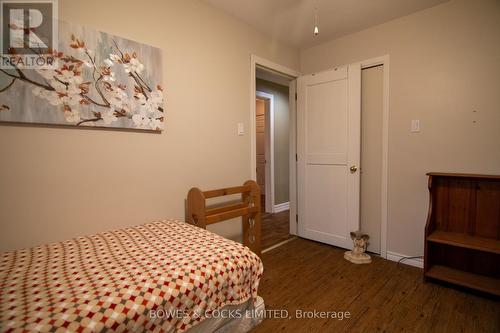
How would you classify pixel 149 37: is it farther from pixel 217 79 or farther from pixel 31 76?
pixel 31 76

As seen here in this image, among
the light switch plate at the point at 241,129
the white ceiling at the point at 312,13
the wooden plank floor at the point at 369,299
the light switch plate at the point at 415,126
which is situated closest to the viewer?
the wooden plank floor at the point at 369,299

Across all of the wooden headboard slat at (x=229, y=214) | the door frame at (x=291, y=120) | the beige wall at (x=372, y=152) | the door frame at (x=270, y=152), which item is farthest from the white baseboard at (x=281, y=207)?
the wooden headboard slat at (x=229, y=214)

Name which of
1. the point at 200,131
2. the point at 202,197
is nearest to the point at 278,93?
the point at 200,131

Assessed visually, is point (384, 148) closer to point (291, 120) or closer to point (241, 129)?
point (291, 120)

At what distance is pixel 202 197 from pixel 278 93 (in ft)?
10.6

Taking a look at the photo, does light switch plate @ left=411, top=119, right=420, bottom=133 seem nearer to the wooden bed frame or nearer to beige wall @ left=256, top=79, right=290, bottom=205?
the wooden bed frame

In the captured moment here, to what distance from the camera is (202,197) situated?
1.76 meters

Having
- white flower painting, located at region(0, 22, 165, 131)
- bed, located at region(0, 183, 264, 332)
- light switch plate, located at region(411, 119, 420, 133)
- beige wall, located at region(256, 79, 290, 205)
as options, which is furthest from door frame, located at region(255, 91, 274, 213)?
bed, located at region(0, 183, 264, 332)

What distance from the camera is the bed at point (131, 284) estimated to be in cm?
78

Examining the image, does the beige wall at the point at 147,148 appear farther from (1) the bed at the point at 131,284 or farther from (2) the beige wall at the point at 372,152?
(2) the beige wall at the point at 372,152

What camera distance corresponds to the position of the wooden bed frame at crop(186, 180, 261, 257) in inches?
70.3

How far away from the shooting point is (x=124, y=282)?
Result: 0.92 m

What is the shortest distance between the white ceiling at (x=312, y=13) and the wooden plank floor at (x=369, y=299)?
92.9 inches

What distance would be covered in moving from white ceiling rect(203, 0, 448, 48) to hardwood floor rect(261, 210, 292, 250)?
2.40m
